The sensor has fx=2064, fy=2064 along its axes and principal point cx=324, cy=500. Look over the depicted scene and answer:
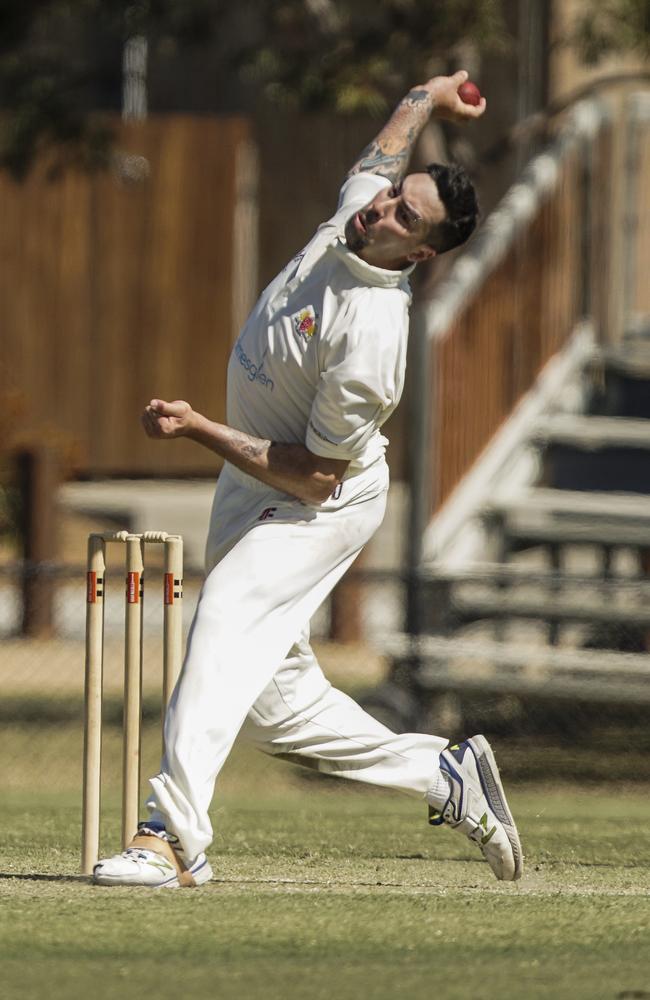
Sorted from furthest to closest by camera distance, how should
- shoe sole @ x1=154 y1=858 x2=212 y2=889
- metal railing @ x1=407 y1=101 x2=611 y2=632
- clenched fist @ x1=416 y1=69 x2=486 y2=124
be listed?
metal railing @ x1=407 y1=101 x2=611 y2=632, clenched fist @ x1=416 y1=69 x2=486 y2=124, shoe sole @ x1=154 y1=858 x2=212 y2=889

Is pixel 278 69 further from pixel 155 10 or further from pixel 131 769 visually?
pixel 131 769

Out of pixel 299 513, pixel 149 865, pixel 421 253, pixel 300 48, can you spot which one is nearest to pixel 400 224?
pixel 421 253

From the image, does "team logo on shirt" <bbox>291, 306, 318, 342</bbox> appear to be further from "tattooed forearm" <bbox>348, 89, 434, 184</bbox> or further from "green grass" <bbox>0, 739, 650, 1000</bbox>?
"green grass" <bbox>0, 739, 650, 1000</bbox>

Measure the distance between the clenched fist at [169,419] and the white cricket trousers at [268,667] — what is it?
15.9 inches

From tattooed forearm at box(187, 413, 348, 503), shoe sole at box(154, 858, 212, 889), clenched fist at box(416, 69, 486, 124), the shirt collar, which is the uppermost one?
clenched fist at box(416, 69, 486, 124)

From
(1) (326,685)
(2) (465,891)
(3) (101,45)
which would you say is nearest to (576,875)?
(2) (465,891)

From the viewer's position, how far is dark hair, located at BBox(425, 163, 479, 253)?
5656 mm

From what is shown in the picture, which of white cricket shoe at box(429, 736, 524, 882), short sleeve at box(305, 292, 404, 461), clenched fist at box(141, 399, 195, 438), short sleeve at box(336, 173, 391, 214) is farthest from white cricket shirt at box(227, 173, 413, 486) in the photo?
white cricket shoe at box(429, 736, 524, 882)

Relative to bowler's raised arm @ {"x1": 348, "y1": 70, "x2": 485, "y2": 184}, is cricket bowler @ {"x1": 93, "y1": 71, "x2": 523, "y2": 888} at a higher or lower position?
lower

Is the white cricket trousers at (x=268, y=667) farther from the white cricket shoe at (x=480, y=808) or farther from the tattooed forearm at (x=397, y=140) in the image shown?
A: the tattooed forearm at (x=397, y=140)

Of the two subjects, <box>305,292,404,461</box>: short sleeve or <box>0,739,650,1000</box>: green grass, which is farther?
<box>305,292,404,461</box>: short sleeve

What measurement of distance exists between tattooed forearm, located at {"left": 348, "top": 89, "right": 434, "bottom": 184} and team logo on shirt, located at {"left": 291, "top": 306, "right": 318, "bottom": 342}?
28.7 inches

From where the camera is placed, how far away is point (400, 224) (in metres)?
5.62

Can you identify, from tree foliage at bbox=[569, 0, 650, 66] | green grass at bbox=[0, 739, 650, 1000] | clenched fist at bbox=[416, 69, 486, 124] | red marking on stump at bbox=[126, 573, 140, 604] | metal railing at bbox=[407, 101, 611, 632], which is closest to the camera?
green grass at bbox=[0, 739, 650, 1000]
